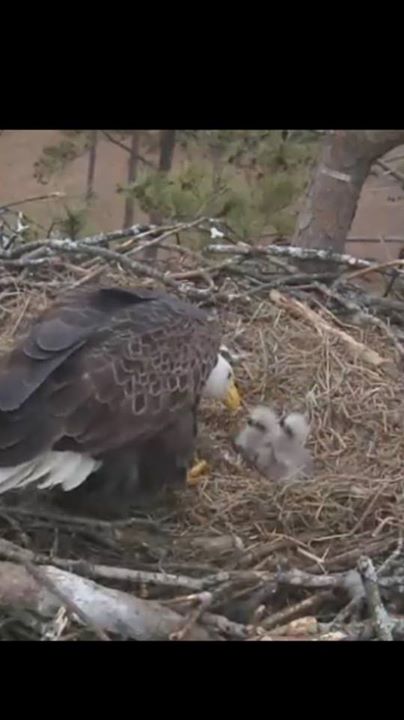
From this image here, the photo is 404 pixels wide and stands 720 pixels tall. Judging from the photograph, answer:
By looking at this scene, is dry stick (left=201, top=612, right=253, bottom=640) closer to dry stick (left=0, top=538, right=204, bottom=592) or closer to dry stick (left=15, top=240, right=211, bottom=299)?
dry stick (left=0, top=538, right=204, bottom=592)

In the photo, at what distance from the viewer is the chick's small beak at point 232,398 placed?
12.0 feet

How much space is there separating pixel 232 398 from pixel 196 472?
1.07 ft

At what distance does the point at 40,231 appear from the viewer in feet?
18.6

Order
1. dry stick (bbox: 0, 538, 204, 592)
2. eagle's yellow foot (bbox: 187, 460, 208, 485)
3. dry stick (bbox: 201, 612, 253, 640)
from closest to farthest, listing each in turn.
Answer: dry stick (bbox: 201, 612, 253, 640)
dry stick (bbox: 0, 538, 204, 592)
eagle's yellow foot (bbox: 187, 460, 208, 485)

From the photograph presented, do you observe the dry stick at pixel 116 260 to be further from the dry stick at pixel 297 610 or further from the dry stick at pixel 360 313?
the dry stick at pixel 297 610

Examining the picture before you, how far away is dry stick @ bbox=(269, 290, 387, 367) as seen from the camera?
12.7 ft

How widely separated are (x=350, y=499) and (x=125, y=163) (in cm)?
751

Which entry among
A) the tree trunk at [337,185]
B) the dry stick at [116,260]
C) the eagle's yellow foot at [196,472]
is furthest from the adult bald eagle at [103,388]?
the tree trunk at [337,185]

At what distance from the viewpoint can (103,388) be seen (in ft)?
9.91

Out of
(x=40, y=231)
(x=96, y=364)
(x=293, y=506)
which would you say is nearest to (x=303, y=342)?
(x=293, y=506)

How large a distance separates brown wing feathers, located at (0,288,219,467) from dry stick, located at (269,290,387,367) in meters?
0.63

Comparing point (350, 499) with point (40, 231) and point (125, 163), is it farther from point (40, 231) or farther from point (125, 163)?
point (125, 163)

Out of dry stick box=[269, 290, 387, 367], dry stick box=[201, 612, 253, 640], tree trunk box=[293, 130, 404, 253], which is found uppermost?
tree trunk box=[293, 130, 404, 253]

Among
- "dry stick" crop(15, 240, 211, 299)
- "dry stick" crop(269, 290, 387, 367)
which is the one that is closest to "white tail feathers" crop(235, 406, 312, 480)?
"dry stick" crop(269, 290, 387, 367)
